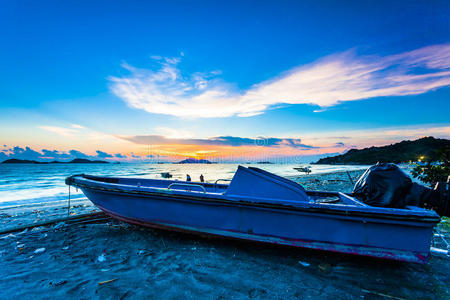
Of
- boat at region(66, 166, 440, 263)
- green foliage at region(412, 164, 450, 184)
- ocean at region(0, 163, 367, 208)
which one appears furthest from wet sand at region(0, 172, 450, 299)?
ocean at region(0, 163, 367, 208)

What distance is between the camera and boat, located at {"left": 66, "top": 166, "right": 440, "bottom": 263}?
317cm

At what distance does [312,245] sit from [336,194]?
2.24 meters

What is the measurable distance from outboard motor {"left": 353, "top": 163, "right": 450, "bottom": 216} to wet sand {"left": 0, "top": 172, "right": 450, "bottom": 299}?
108 centimetres

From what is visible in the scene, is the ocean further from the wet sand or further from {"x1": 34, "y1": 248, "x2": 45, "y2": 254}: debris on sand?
the wet sand

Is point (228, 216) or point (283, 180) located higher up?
point (283, 180)

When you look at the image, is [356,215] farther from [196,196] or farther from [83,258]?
[83,258]

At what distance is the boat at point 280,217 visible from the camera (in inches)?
125

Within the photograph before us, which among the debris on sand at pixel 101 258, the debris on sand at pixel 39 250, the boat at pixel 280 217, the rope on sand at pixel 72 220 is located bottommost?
the debris on sand at pixel 39 250

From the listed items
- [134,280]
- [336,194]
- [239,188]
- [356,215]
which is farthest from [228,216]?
[336,194]

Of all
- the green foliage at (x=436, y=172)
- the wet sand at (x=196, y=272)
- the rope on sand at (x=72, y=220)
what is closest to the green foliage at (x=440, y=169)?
the green foliage at (x=436, y=172)

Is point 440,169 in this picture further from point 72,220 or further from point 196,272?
point 72,220

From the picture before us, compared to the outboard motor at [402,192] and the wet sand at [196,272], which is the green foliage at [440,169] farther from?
the outboard motor at [402,192]

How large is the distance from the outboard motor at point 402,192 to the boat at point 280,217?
167 millimetres

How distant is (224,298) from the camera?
107 inches
